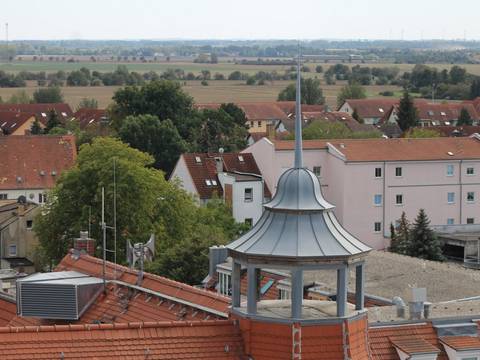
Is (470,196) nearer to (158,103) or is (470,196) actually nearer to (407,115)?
(158,103)

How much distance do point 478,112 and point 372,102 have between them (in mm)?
12044

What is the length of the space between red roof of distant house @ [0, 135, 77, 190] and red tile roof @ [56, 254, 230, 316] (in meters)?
57.8

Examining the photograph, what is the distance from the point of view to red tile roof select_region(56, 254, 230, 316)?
29.1m

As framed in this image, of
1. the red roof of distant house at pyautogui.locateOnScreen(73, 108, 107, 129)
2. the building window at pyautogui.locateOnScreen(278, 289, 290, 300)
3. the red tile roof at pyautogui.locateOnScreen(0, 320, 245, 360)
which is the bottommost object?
the red roof of distant house at pyautogui.locateOnScreen(73, 108, 107, 129)

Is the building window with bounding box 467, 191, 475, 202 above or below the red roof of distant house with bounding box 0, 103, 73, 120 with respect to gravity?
above

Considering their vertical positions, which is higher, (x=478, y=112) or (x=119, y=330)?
(x=119, y=330)

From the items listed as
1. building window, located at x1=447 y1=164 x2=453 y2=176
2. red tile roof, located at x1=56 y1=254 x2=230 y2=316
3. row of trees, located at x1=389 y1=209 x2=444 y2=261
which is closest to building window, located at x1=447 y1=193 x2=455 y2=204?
building window, located at x1=447 y1=164 x2=453 y2=176

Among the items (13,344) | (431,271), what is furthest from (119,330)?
(431,271)

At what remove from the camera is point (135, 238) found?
63.4m

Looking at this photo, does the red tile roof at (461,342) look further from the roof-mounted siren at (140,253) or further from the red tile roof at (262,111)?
the red tile roof at (262,111)

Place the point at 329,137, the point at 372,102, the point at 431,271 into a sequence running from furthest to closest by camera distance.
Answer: the point at 372,102 < the point at 329,137 < the point at 431,271

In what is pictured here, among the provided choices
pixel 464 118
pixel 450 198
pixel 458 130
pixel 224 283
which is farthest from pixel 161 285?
pixel 464 118

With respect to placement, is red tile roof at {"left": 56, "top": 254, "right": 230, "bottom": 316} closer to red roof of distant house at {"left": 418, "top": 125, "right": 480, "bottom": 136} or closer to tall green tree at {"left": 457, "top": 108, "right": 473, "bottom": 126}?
red roof of distant house at {"left": 418, "top": 125, "right": 480, "bottom": 136}

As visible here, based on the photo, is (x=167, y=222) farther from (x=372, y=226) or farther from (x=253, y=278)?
(x=253, y=278)
